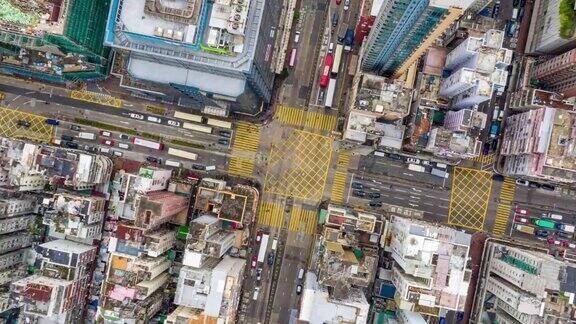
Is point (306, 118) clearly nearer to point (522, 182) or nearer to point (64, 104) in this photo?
point (522, 182)

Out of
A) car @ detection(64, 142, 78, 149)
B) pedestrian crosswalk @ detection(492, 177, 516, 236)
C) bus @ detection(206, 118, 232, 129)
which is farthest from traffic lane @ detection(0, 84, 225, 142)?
pedestrian crosswalk @ detection(492, 177, 516, 236)

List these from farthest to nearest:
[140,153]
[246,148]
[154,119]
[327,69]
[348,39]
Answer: [140,153]
[246,148]
[154,119]
[348,39]
[327,69]

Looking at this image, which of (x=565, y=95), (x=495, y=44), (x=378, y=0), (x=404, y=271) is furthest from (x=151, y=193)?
(x=565, y=95)

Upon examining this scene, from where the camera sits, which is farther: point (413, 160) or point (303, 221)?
point (303, 221)

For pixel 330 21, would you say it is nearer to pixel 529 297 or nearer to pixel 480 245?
pixel 480 245

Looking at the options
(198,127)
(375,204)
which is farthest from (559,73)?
(198,127)

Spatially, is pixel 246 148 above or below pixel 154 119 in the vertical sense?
below

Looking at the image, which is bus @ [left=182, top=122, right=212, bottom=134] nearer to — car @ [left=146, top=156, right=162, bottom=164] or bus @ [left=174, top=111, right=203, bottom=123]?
bus @ [left=174, top=111, right=203, bottom=123]
